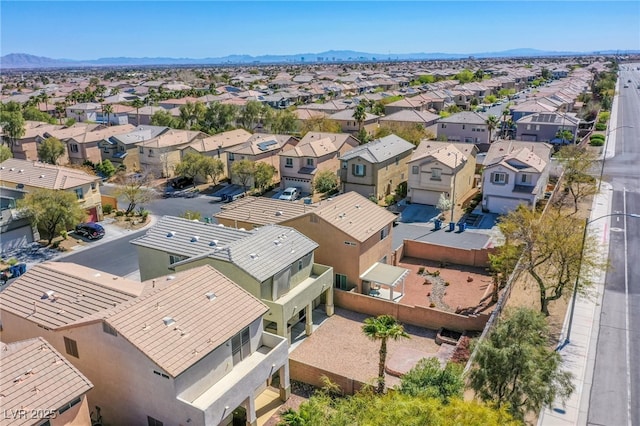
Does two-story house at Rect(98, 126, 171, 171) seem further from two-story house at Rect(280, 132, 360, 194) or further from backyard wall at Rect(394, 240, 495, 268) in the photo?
backyard wall at Rect(394, 240, 495, 268)

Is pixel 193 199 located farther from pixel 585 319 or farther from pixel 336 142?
pixel 585 319

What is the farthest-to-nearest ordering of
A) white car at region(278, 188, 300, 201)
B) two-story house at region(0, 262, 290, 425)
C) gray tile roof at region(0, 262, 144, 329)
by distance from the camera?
white car at region(278, 188, 300, 201), gray tile roof at region(0, 262, 144, 329), two-story house at region(0, 262, 290, 425)

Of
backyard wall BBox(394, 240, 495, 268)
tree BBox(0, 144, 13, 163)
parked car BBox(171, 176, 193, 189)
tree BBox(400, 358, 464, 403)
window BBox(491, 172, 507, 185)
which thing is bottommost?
backyard wall BBox(394, 240, 495, 268)

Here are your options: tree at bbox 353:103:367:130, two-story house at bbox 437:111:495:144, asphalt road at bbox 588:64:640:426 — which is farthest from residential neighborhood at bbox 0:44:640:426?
tree at bbox 353:103:367:130

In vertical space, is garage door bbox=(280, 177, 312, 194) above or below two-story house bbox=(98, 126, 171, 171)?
below

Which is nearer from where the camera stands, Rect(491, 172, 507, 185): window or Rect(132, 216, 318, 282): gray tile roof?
Rect(132, 216, 318, 282): gray tile roof

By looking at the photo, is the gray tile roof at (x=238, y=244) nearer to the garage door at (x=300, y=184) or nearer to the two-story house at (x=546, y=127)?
the garage door at (x=300, y=184)

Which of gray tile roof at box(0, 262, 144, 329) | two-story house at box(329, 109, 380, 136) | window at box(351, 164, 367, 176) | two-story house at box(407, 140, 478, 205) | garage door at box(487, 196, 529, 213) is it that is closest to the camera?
gray tile roof at box(0, 262, 144, 329)

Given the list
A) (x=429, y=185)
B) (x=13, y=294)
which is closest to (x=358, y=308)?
(x=13, y=294)

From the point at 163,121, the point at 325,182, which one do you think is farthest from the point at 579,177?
the point at 163,121
